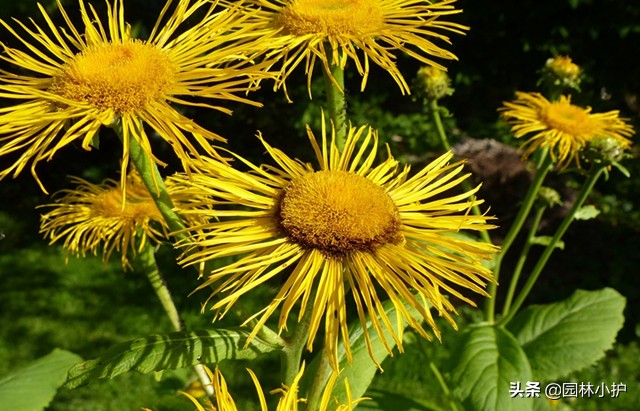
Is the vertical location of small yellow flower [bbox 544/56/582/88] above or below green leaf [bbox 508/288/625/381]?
above

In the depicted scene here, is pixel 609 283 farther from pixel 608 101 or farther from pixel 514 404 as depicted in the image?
pixel 514 404

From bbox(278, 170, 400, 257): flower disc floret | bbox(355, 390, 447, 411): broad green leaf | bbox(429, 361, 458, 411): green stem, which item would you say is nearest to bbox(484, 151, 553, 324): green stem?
bbox(429, 361, 458, 411): green stem

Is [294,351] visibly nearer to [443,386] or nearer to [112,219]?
[112,219]

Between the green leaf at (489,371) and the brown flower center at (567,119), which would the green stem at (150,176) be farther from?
the brown flower center at (567,119)

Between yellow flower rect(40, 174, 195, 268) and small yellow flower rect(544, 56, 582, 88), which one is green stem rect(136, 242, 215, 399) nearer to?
yellow flower rect(40, 174, 195, 268)

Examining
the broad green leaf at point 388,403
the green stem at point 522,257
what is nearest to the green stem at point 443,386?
the broad green leaf at point 388,403

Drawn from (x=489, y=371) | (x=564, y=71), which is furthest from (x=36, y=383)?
(x=564, y=71)
